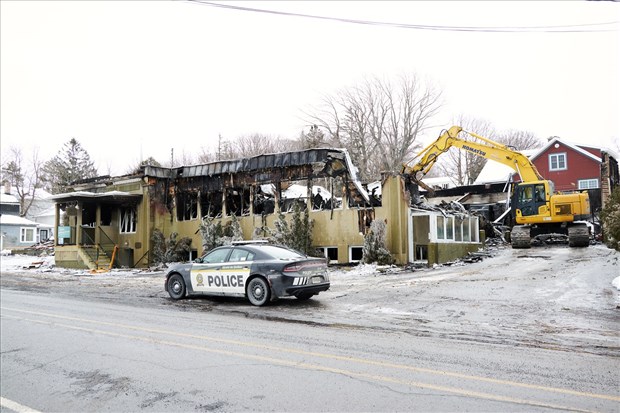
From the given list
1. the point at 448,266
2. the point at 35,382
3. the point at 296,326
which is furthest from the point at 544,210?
the point at 35,382

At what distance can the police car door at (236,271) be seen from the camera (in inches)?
463

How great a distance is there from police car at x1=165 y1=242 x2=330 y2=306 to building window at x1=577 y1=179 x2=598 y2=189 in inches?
1513

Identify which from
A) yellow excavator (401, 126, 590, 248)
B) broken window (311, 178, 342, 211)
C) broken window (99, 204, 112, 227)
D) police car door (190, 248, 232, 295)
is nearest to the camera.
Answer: police car door (190, 248, 232, 295)

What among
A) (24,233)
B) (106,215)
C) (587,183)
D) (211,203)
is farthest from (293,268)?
(24,233)

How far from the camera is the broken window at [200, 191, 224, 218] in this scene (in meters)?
27.2

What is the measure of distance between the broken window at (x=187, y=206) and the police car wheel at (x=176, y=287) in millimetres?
14722

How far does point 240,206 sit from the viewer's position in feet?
87.4

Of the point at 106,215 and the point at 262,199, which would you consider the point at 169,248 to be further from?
the point at 262,199

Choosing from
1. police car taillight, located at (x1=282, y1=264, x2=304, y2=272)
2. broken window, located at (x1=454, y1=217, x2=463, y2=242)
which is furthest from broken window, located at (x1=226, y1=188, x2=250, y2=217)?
police car taillight, located at (x1=282, y1=264, x2=304, y2=272)

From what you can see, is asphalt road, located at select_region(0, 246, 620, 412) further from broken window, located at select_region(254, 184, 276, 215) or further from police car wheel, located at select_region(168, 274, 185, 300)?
broken window, located at select_region(254, 184, 276, 215)

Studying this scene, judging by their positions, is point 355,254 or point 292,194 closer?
point 355,254

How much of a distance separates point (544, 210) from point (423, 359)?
22.7m

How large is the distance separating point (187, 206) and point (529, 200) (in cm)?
1918

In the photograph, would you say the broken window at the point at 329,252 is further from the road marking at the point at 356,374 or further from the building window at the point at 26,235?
the building window at the point at 26,235
